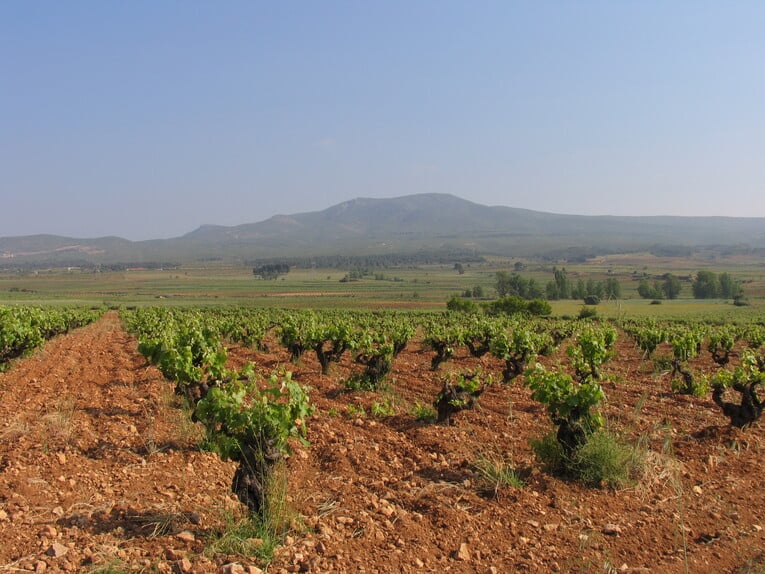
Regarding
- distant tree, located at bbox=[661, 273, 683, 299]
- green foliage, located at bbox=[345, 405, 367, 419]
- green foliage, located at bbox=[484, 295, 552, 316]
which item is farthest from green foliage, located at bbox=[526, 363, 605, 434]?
distant tree, located at bbox=[661, 273, 683, 299]

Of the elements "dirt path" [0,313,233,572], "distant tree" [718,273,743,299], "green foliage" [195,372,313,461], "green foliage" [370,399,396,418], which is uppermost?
"green foliage" [195,372,313,461]

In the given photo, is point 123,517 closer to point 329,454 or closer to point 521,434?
point 329,454

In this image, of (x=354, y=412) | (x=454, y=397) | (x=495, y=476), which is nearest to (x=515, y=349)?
(x=454, y=397)

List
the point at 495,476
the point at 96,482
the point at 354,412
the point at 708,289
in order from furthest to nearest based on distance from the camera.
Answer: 1. the point at 708,289
2. the point at 354,412
3. the point at 495,476
4. the point at 96,482

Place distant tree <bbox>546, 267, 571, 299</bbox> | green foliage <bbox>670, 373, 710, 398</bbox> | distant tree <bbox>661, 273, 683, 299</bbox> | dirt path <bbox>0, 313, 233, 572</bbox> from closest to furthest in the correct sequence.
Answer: dirt path <bbox>0, 313, 233, 572</bbox> → green foliage <bbox>670, 373, 710, 398</bbox> → distant tree <bbox>546, 267, 571, 299</bbox> → distant tree <bbox>661, 273, 683, 299</bbox>

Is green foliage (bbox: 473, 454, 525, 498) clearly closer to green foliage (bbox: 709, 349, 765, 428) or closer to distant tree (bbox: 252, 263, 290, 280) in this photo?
green foliage (bbox: 709, 349, 765, 428)

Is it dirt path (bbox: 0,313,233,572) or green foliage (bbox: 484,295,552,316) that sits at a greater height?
dirt path (bbox: 0,313,233,572)

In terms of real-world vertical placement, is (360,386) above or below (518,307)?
above

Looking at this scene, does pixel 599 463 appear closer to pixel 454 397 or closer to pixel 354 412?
pixel 454 397

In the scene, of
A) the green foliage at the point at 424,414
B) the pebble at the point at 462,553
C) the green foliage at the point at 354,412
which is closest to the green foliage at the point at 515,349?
the green foliage at the point at 424,414

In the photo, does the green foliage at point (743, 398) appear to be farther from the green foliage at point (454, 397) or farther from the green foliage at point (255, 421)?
the green foliage at point (255, 421)

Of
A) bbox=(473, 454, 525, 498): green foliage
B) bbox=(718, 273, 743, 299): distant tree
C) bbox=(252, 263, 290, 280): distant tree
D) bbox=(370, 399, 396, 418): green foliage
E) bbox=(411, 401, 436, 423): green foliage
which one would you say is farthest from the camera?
bbox=(252, 263, 290, 280): distant tree

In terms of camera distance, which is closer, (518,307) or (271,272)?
(518,307)

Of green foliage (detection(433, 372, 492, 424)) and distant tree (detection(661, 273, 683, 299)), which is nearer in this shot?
green foliage (detection(433, 372, 492, 424))
